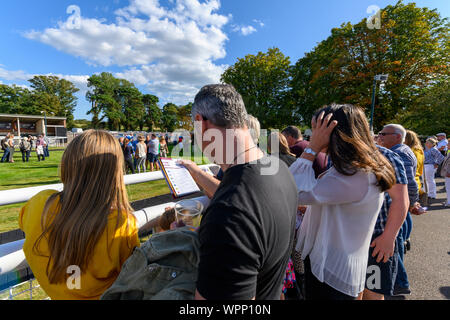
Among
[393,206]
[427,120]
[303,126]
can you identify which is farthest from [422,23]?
[393,206]

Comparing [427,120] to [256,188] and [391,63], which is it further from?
[256,188]

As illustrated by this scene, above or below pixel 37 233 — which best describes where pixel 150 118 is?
above

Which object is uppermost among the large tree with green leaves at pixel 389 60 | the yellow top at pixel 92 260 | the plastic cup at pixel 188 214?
the large tree with green leaves at pixel 389 60

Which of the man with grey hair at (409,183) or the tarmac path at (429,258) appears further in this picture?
the tarmac path at (429,258)

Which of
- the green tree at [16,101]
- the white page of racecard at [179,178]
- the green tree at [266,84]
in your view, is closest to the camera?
the white page of racecard at [179,178]

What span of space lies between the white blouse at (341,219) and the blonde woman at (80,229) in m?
1.18

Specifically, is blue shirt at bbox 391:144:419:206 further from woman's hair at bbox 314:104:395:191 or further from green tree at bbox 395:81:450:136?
green tree at bbox 395:81:450:136

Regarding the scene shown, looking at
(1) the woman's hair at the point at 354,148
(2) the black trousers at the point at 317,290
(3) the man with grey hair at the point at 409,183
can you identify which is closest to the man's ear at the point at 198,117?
(1) the woman's hair at the point at 354,148

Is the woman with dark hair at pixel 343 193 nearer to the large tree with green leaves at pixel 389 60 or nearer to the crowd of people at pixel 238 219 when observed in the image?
the crowd of people at pixel 238 219

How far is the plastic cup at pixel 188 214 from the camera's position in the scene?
1.24 metres

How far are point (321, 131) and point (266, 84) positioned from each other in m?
29.4

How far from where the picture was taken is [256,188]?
32.4 inches

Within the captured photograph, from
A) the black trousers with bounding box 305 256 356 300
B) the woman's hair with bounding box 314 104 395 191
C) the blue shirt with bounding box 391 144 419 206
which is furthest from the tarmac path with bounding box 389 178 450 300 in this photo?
the woman's hair with bounding box 314 104 395 191
